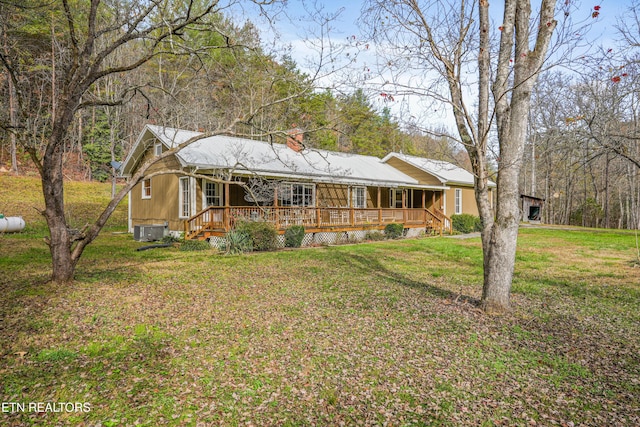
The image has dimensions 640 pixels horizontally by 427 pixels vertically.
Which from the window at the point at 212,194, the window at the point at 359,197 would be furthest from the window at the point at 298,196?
the window at the point at 359,197

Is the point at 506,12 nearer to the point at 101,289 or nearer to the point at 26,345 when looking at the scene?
the point at 26,345

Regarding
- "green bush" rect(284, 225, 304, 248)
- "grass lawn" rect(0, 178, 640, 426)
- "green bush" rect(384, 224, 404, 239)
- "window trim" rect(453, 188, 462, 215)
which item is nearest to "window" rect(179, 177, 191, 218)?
"green bush" rect(284, 225, 304, 248)

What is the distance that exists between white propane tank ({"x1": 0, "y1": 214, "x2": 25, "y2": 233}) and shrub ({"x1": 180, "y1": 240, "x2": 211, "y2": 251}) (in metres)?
7.42

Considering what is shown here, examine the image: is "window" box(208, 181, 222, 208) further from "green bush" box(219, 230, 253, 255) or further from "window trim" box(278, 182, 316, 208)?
"green bush" box(219, 230, 253, 255)

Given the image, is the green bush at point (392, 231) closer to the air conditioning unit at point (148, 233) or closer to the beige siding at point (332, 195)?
the beige siding at point (332, 195)

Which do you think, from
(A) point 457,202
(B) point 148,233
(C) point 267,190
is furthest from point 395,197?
(B) point 148,233

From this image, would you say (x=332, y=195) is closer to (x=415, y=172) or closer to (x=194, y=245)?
(x=415, y=172)

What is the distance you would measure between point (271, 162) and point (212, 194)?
8.79 ft

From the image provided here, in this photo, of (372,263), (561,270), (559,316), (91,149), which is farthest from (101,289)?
(91,149)

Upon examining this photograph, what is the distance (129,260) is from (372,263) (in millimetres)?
6655

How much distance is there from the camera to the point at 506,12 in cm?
529

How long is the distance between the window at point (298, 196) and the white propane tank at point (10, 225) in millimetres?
10372

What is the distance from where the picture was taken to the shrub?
41.4 feet

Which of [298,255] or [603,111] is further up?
[603,111]
